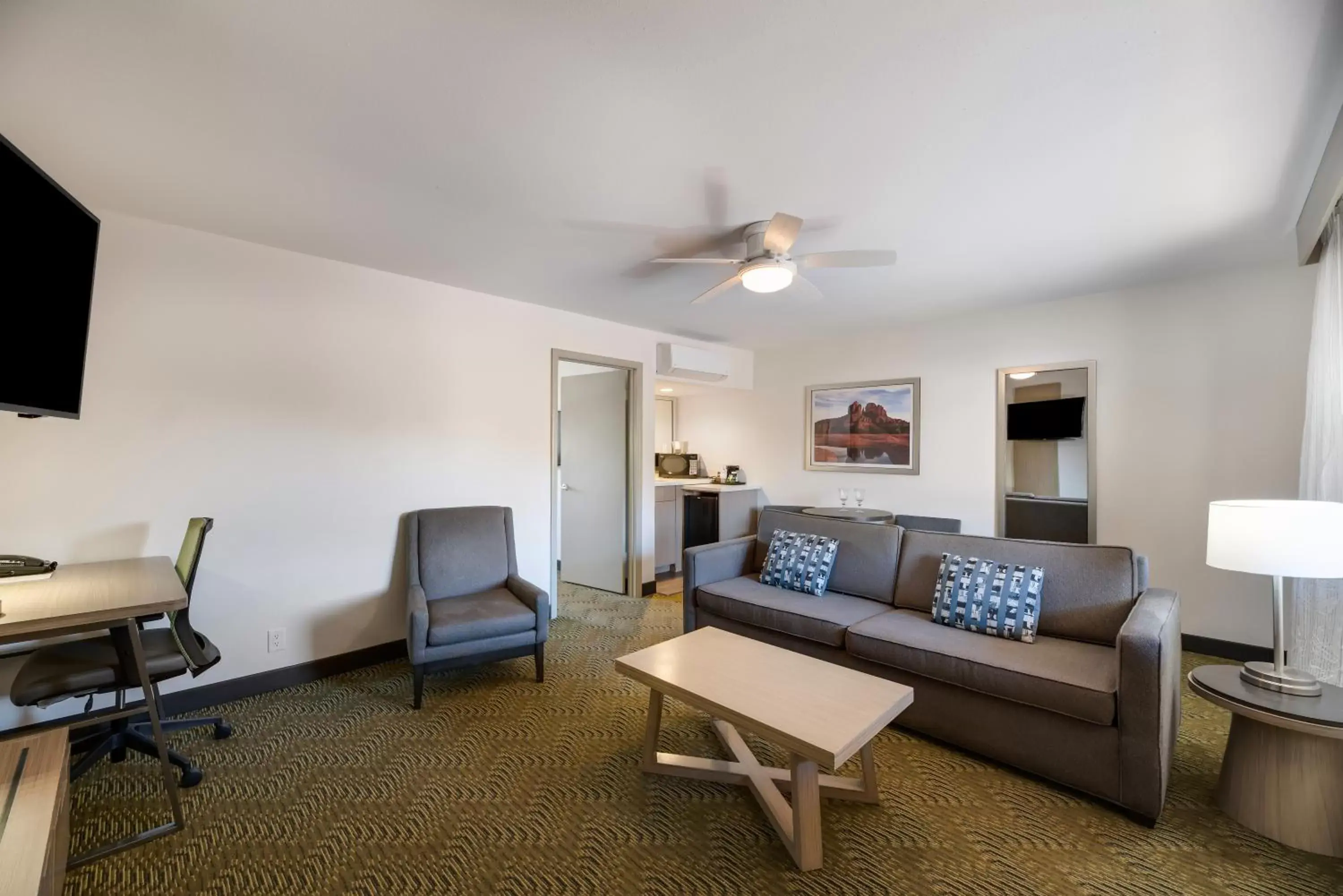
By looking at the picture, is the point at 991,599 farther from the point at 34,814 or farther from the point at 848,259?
the point at 34,814

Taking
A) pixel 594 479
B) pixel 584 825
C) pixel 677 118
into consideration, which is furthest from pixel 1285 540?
pixel 594 479

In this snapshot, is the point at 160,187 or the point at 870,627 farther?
the point at 870,627

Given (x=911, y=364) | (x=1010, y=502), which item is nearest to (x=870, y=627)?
(x=1010, y=502)

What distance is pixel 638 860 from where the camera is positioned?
1.75 m

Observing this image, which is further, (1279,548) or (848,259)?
(848,259)

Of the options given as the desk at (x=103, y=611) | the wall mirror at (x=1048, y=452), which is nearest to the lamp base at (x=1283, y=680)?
the wall mirror at (x=1048, y=452)

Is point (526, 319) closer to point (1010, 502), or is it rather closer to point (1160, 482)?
point (1010, 502)

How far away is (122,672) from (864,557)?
338cm

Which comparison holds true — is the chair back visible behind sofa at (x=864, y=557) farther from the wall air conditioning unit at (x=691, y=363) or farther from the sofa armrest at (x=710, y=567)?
the wall air conditioning unit at (x=691, y=363)

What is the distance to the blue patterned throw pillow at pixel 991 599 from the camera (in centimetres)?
246

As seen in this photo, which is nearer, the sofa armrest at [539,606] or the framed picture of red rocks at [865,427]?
the sofa armrest at [539,606]

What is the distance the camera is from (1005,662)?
7.16ft

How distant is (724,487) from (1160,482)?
10.8 feet

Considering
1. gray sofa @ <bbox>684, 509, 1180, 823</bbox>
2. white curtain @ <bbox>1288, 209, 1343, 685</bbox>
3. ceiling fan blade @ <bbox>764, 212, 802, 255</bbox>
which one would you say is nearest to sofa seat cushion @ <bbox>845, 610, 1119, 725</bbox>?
gray sofa @ <bbox>684, 509, 1180, 823</bbox>
